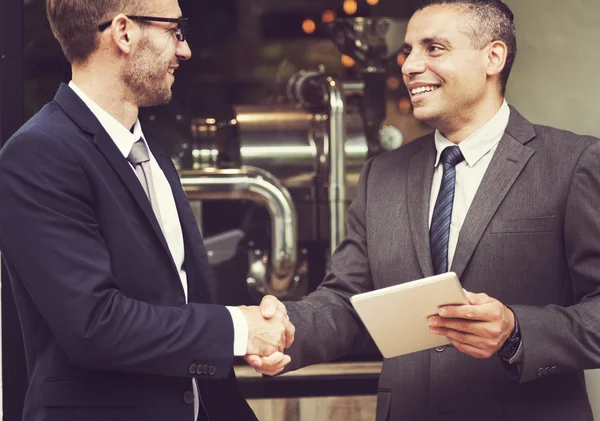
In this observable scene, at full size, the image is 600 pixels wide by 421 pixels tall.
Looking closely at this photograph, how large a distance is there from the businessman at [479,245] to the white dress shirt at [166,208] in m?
0.15

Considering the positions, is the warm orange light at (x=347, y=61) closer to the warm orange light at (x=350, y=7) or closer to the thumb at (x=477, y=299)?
the warm orange light at (x=350, y=7)

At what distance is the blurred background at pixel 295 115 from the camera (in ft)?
13.6

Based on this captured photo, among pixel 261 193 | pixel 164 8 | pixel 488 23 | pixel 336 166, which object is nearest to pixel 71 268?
pixel 164 8

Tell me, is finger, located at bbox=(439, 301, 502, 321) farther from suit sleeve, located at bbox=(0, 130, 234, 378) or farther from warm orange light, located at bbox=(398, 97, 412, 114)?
warm orange light, located at bbox=(398, 97, 412, 114)

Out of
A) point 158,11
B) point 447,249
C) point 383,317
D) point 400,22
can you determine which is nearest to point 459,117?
point 447,249

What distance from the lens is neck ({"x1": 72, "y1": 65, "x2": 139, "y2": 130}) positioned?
250 cm

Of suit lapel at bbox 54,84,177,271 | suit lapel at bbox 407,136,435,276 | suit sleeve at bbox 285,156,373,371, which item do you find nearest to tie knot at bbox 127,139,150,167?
suit lapel at bbox 54,84,177,271

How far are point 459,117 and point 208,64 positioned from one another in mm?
2550

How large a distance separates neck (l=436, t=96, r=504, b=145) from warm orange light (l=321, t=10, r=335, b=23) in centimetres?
231

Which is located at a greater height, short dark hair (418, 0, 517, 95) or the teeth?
short dark hair (418, 0, 517, 95)

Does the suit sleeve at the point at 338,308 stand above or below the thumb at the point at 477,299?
below

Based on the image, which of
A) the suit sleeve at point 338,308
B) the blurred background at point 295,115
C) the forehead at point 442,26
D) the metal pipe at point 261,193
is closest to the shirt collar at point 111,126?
the suit sleeve at point 338,308

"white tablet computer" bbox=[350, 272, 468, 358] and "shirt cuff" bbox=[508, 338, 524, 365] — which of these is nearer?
"white tablet computer" bbox=[350, 272, 468, 358]

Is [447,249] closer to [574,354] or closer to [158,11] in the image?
[574,354]
